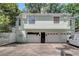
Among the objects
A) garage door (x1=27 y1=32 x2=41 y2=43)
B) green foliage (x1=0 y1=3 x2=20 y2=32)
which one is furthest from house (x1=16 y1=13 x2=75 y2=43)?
green foliage (x1=0 y1=3 x2=20 y2=32)

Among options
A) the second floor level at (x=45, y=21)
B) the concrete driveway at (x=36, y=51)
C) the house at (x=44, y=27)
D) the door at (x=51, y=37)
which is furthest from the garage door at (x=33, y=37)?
the concrete driveway at (x=36, y=51)

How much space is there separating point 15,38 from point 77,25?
6763 mm

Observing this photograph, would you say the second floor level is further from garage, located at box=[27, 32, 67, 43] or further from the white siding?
garage, located at box=[27, 32, 67, 43]

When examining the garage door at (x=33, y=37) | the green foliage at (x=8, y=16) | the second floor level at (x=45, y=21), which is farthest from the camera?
the second floor level at (x=45, y=21)

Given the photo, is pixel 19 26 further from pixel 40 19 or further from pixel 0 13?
pixel 0 13

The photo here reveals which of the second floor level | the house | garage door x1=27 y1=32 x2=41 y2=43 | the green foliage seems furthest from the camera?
the second floor level

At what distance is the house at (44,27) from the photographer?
61.3ft

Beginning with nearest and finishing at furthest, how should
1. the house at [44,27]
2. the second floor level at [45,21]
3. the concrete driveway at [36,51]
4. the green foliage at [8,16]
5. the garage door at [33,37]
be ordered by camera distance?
the concrete driveway at [36,51] → the green foliage at [8,16] → the garage door at [33,37] → the house at [44,27] → the second floor level at [45,21]

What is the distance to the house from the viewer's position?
18.7m

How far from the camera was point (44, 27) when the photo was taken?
64.5 feet

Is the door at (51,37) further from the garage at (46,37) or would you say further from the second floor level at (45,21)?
the second floor level at (45,21)

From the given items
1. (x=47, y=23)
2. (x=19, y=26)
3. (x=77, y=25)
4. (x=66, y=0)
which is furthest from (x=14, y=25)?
(x=66, y=0)

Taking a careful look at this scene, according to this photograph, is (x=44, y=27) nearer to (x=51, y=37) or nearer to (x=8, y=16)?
(x=51, y=37)

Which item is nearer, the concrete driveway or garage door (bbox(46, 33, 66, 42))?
the concrete driveway
